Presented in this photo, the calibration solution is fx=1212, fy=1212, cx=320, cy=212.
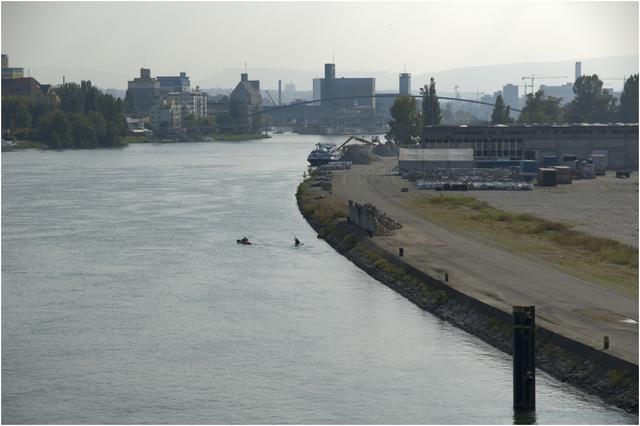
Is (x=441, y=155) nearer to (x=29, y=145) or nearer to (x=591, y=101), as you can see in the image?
(x=591, y=101)

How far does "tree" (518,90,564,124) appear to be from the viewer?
509 feet

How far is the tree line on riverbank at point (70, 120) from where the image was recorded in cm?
17150

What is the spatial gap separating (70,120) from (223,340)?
468 feet

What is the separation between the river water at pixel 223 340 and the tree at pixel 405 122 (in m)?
77.6

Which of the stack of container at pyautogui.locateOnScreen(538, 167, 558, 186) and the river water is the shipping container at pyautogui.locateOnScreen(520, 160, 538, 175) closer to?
the stack of container at pyautogui.locateOnScreen(538, 167, 558, 186)

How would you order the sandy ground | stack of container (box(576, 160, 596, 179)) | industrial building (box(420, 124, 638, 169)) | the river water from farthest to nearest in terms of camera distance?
industrial building (box(420, 124, 638, 169))
stack of container (box(576, 160, 596, 179))
the sandy ground
the river water

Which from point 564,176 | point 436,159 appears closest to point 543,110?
point 436,159

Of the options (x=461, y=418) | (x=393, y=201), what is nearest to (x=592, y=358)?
(x=461, y=418)

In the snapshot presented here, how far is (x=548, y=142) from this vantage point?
10088 cm

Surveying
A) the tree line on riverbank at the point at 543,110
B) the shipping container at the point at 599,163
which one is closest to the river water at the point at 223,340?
the shipping container at the point at 599,163

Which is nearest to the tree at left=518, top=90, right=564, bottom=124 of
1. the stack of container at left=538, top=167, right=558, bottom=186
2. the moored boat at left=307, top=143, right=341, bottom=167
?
the moored boat at left=307, top=143, right=341, bottom=167

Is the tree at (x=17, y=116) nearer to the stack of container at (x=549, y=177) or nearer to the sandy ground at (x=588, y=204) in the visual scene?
the sandy ground at (x=588, y=204)

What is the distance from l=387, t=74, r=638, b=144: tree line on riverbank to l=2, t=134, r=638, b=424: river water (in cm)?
7804

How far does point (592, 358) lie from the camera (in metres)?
29.1
